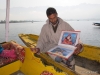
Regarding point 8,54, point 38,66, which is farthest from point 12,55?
point 38,66

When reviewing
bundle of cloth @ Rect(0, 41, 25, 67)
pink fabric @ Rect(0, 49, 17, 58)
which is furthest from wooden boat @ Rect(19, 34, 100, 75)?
pink fabric @ Rect(0, 49, 17, 58)

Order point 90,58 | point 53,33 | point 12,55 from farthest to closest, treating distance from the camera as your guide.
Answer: point 90,58 → point 12,55 → point 53,33

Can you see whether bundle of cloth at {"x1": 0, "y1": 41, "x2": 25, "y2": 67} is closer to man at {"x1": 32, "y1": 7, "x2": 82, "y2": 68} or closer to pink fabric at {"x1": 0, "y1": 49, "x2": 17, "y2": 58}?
pink fabric at {"x1": 0, "y1": 49, "x2": 17, "y2": 58}

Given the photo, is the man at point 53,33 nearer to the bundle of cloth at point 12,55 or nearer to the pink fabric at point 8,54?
the bundle of cloth at point 12,55

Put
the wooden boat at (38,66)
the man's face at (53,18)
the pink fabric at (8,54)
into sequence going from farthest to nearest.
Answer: the pink fabric at (8,54) → the man's face at (53,18) → the wooden boat at (38,66)

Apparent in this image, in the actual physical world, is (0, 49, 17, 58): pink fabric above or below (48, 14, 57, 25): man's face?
below

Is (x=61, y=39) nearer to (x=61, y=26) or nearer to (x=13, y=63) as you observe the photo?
(x=61, y=26)

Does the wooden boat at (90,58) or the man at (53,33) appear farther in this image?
the wooden boat at (90,58)

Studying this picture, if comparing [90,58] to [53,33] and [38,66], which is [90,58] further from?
[38,66]

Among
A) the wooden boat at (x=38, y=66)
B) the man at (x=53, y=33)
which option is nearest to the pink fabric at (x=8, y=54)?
the wooden boat at (x=38, y=66)

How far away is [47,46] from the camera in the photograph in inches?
109

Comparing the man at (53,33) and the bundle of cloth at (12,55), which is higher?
the man at (53,33)

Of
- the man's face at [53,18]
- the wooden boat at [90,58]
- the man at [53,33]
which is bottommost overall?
the wooden boat at [90,58]

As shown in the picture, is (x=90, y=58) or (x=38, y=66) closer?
(x=38, y=66)
